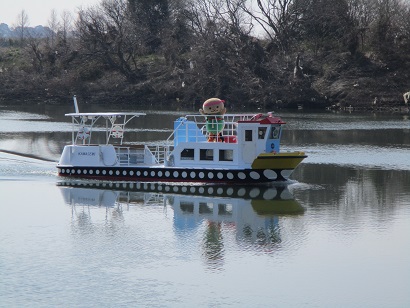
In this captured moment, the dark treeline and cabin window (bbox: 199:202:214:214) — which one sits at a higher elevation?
the dark treeline

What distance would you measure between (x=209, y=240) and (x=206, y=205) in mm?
6361

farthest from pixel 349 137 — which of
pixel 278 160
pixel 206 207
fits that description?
pixel 206 207

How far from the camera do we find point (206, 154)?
36.8 meters

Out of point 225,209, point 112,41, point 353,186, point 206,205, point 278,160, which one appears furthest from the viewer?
point 112,41

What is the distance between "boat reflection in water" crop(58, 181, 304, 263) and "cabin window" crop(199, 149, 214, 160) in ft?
4.25

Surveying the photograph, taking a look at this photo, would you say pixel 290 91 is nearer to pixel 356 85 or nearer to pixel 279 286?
pixel 356 85

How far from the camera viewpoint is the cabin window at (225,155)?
3641cm

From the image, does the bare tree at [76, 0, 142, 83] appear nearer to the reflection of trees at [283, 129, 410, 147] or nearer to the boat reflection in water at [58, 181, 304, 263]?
the reflection of trees at [283, 129, 410, 147]

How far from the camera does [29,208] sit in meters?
32.3

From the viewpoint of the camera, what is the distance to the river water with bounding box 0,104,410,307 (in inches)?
837

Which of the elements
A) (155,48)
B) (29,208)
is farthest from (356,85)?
(29,208)

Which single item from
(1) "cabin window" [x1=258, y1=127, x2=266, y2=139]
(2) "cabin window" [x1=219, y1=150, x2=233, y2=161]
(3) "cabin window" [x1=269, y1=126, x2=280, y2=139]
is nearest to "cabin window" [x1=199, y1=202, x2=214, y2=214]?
(2) "cabin window" [x1=219, y1=150, x2=233, y2=161]

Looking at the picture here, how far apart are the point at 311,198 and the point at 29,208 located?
1195 centimetres

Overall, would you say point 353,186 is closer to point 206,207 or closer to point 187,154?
point 187,154
